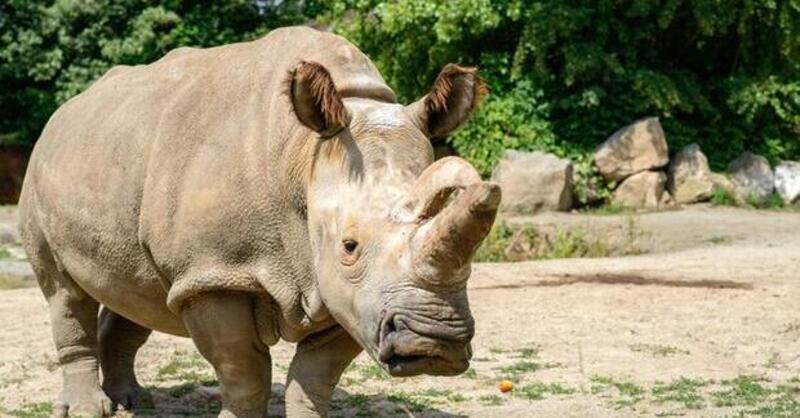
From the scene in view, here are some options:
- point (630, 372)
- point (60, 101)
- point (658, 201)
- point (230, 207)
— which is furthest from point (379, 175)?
point (60, 101)

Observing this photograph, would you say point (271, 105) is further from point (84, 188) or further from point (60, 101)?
point (60, 101)

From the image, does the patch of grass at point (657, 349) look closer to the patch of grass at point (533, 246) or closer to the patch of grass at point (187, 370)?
the patch of grass at point (187, 370)

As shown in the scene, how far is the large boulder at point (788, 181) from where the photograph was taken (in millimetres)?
18984

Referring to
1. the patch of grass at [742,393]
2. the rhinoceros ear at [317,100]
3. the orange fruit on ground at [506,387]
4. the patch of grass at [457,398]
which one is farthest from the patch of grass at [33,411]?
the patch of grass at [742,393]

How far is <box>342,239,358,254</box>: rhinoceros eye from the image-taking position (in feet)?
14.6

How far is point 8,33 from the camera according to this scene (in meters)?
20.9

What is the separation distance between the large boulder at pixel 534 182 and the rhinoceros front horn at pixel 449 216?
13.6m

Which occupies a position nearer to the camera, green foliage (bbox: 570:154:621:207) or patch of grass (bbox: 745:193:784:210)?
patch of grass (bbox: 745:193:784:210)

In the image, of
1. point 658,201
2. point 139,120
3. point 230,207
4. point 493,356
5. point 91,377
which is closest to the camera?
point 230,207

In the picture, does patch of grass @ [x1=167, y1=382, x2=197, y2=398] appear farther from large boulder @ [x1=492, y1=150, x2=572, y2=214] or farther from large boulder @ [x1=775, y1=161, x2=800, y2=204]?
large boulder @ [x1=775, y1=161, x2=800, y2=204]

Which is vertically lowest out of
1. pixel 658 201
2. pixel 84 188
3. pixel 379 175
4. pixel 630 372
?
pixel 658 201

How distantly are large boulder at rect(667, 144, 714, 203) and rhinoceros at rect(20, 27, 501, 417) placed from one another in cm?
1324

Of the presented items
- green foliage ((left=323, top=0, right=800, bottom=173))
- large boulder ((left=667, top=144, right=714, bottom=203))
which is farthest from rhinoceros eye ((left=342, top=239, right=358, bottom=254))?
large boulder ((left=667, top=144, right=714, bottom=203))

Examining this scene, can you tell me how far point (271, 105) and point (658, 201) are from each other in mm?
14189
